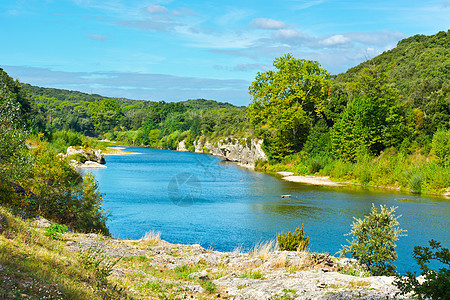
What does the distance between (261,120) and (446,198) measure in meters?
42.6

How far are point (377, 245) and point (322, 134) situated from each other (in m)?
51.3

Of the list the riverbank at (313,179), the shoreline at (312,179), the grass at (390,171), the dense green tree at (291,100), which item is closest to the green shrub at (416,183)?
the grass at (390,171)

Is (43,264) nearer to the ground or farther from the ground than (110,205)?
farther from the ground

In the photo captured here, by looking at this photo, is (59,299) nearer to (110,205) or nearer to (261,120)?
(110,205)

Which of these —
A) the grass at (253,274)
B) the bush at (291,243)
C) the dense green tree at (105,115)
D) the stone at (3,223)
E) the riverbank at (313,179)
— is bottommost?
the riverbank at (313,179)

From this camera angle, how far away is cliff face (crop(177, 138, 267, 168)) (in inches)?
3088

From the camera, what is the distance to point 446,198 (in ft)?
129

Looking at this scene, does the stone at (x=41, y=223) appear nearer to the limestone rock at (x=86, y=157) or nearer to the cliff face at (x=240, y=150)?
the limestone rock at (x=86, y=157)

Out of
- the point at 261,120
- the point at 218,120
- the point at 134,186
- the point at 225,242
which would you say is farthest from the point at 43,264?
the point at 218,120

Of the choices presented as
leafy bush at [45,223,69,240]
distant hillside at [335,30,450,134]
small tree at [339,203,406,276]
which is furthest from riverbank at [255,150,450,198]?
leafy bush at [45,223,69,240]

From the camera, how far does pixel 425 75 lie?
7050 cm

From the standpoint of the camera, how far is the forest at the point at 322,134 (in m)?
18.4

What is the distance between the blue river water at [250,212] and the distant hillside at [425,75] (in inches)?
596

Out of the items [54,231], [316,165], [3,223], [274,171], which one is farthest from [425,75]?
[3,223]
